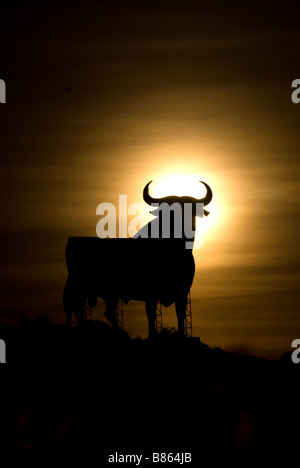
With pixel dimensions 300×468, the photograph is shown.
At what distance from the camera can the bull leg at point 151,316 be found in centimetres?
1836

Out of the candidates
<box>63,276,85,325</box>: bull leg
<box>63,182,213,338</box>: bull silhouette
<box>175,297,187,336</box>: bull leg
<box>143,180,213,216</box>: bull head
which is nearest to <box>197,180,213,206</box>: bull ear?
<box>143,180,213,216</box>: bull head

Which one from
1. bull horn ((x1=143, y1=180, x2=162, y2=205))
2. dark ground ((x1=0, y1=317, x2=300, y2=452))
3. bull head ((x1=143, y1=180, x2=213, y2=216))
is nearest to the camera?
dark ground ((x1=0, y1=317, x2=300, y2=452))

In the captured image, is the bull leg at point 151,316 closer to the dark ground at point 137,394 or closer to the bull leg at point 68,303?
the dark ground at point 137,394

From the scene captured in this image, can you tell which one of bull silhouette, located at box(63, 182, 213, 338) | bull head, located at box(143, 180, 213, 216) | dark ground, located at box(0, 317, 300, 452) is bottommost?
dark ground, located at box(0, 317, 300, 452)

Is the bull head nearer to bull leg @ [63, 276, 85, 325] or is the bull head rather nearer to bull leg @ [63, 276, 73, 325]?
bull leg @ [63, 276, 85, 325]

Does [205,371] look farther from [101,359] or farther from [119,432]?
[119,432]

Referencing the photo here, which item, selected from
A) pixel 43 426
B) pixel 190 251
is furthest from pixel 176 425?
pixel 190 251

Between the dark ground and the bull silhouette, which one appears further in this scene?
the bull silhouette

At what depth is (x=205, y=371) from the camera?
1616 cm

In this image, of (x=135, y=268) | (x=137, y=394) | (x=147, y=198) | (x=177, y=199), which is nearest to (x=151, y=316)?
(x=135, y=268)

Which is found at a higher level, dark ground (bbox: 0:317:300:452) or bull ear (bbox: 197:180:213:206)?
bull ear (bbox: 197:180:213:206)

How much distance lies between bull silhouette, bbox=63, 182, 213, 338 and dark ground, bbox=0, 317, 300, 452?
0.87 m

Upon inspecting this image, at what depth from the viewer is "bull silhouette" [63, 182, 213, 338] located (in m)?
18.8
